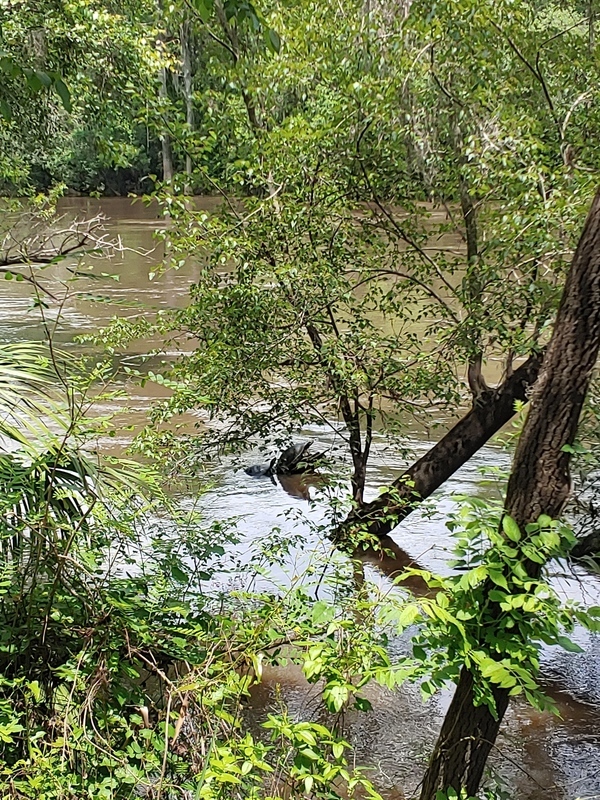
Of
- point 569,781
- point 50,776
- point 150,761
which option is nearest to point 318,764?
point 150,761

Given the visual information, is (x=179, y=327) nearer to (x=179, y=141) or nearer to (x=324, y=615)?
(x=179, y=141)

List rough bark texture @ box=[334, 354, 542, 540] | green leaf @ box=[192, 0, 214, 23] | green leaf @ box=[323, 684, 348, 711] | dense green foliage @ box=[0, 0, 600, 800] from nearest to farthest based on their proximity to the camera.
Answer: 1. green leaf @ box=[323, 684, 348, 711]
2. green leaf @ box=[192, 0, 214, 23]
3. dense green foliage @ box=[0, 0, 600, 800]
4. rough bark texture @ box=[334, 354, 542, 540]

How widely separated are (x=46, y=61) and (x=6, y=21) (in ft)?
1.70

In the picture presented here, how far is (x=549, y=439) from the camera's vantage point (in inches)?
87.0

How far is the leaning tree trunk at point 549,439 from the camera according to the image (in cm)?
213

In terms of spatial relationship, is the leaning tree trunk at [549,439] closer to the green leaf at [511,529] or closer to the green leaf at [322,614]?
the green leaf at [511,529]

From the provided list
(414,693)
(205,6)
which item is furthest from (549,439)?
(414,693)

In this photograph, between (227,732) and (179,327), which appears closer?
(227,732)

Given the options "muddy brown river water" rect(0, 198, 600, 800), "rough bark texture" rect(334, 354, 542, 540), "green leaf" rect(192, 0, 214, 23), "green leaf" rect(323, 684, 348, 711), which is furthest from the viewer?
"rough bark texture" rect(334, 354, 542, 540)

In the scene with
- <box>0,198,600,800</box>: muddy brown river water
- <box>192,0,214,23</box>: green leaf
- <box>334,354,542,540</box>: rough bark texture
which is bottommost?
<box>0,198,600,800</box>: muddy brown river water

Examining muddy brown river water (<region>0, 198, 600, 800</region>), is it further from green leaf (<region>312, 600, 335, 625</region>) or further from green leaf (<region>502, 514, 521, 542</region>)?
green leaf (<region>502, 514, 521, 542</region>)

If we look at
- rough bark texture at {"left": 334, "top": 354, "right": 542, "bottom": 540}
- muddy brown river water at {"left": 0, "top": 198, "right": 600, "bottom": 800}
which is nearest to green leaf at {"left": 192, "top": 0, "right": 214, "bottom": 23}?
muddy brown river water at {"left": 0, "top": 198, "right": 600, "bottom": 800}

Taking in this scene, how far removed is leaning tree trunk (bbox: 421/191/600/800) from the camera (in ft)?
6.99

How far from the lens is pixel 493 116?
436cm
